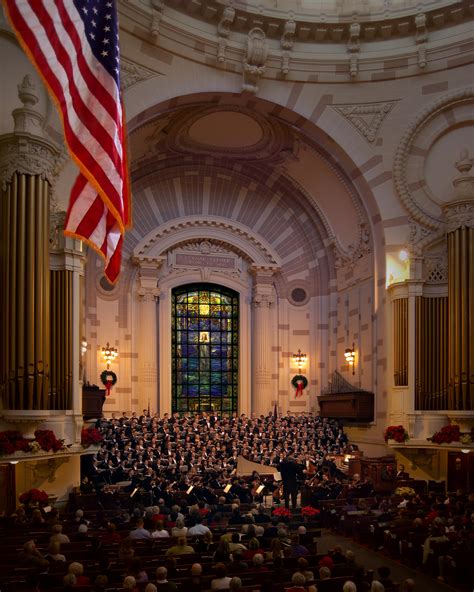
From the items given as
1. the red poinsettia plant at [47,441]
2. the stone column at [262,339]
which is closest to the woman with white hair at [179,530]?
the red poinsettia plant at [47,441]

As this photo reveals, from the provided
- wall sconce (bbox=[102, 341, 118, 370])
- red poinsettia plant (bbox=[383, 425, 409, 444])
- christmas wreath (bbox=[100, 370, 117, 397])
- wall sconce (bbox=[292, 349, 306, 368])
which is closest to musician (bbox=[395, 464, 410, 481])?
red poinsettia plant (bbox=[383, 425, 409, 444])

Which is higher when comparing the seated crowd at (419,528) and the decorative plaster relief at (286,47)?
the decorative plaster relief at (286,47)

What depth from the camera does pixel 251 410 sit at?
93.5ft

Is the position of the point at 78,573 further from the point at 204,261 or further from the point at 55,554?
the point at 204,261

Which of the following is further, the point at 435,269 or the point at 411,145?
the point at 411,145

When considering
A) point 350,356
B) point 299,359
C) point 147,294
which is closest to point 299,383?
point 299,359

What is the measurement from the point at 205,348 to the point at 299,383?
4.15 metres

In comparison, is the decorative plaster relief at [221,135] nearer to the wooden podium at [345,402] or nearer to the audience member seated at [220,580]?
the wooden podium at [345,402]

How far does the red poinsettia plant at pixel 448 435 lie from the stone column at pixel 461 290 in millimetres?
607

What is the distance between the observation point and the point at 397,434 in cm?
2139

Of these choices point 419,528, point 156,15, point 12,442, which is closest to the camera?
point 419,528

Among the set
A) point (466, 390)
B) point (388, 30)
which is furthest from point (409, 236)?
point (388, 30)

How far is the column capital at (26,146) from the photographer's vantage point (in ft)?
53.3

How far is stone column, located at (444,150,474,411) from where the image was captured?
20547mm
